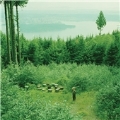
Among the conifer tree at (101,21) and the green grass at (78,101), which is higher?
the conifer tree at (101,21)

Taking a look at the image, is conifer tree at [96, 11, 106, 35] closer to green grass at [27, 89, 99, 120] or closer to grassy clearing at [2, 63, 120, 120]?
grassy clearing at [2, 63, 120, 120]

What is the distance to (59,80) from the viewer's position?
64.7ft

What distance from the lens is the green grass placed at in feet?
46.3

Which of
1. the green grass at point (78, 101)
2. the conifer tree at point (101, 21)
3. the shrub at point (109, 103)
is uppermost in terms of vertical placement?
the conifer tree at point (101, 21)

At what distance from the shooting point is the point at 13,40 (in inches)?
855

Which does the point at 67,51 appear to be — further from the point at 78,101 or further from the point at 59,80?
the point at 78,101

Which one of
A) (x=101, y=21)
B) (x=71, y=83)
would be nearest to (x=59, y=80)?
(x=71, y=83)

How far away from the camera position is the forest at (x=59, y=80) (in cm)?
934

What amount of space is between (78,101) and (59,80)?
3.90 metres

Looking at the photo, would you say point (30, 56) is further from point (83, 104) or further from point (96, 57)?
point (83, 104)

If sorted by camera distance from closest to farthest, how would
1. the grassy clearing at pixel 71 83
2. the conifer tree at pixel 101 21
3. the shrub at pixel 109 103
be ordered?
the shrub at pixel 109 103 → the grassy clearing at pixel 71 83 → the conifer tree at pixel 101 21

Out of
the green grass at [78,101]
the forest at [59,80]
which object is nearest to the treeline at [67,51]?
the forest at [59,80]

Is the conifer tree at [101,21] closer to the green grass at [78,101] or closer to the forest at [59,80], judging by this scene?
the forest at [59,80]

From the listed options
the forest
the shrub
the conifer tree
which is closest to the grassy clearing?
the forest
